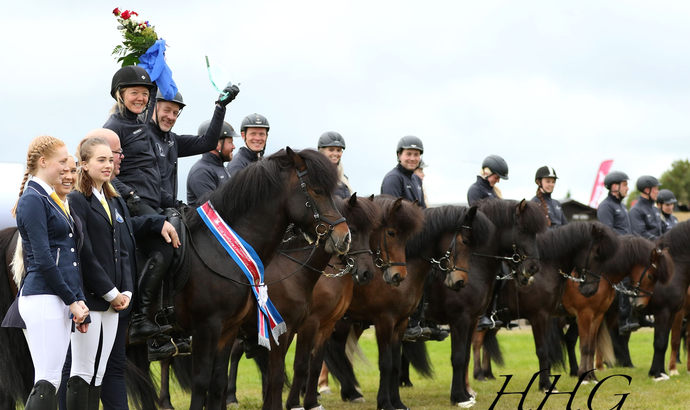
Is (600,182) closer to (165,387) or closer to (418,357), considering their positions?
(418,357)

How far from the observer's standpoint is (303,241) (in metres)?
7.78

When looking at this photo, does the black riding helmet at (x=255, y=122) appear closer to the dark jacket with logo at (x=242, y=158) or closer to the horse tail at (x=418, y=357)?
the dark jacket with logo at (x=242, y=158)

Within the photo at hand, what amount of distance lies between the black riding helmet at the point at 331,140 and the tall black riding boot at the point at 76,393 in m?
6.03

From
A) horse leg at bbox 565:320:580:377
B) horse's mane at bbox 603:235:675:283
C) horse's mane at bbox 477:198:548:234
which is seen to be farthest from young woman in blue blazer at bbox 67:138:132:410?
horse leg at bbox 565:320:580:377

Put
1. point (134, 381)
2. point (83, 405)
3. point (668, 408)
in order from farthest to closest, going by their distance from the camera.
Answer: point (668, 408) → point (134, 381) → point (83, 405)

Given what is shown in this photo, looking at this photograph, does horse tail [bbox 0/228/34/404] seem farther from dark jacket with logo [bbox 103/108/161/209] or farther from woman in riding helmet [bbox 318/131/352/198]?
woman in riding helmet [bbox 318/131/352/198]

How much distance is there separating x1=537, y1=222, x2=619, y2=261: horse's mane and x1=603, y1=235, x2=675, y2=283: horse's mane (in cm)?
55

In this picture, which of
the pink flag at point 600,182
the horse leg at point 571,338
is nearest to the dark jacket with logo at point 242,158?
the horse leg at point 571,338

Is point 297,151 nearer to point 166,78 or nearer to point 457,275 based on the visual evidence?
point 166,78

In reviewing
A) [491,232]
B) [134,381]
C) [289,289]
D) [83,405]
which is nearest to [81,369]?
[83,405]

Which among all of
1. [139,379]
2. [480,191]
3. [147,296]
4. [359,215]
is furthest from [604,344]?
[147,296]

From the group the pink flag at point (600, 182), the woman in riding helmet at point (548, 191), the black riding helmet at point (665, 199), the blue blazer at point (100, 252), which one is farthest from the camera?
the pink flag at point (600, 182)

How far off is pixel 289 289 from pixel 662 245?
8622 mm

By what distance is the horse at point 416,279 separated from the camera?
29.5 ft
